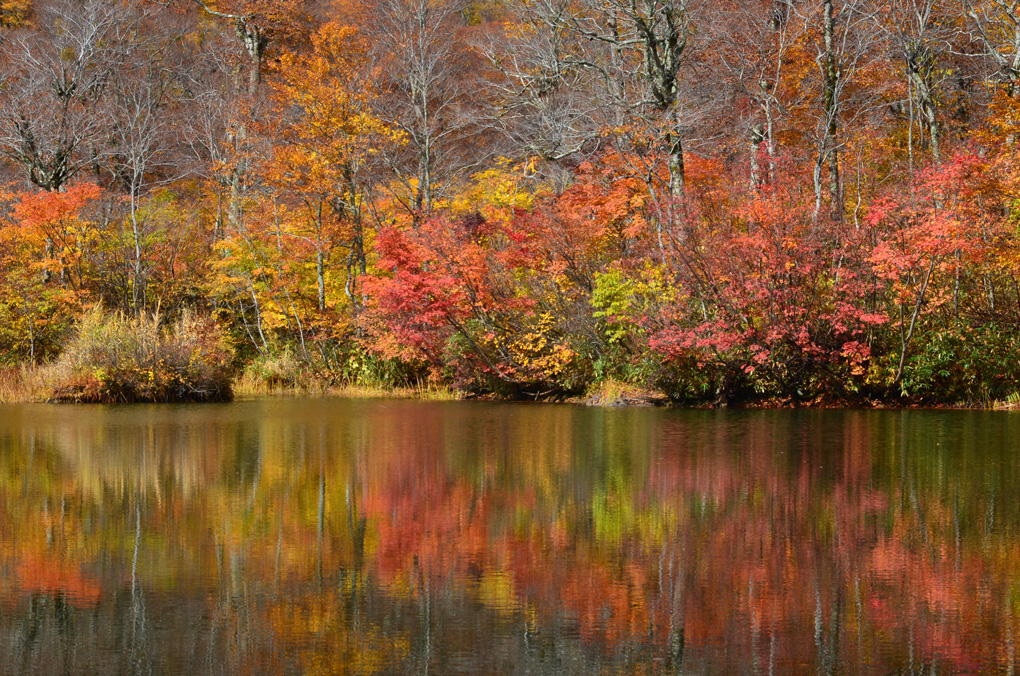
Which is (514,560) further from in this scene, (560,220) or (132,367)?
(132,367)

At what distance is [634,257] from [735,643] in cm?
1905

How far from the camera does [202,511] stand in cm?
830

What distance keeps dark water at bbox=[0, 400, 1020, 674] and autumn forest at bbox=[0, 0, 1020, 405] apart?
7297 millimetres

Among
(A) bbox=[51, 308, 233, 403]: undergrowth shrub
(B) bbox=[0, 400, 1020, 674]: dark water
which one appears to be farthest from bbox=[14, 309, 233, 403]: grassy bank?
(B) bbox=[0, 400, 1020, 674]: dark water

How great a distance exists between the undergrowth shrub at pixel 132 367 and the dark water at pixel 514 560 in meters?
A: 10.3

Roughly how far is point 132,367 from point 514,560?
18.8m

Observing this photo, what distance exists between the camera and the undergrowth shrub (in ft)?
75.9

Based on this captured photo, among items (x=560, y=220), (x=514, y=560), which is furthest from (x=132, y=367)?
(x=514, y=560)

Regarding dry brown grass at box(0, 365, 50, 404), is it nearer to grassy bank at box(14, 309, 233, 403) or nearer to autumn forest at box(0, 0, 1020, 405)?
grassy bank at box(14, 309, 233, 403)


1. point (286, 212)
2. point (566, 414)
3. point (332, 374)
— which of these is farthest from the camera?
point (286, 212)

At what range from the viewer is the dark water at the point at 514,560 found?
4.41 meters

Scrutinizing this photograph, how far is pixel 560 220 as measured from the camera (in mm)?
23734

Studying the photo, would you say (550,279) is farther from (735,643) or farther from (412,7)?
(735,643)

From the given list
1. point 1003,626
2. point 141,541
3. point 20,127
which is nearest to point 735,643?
point 1003,626
